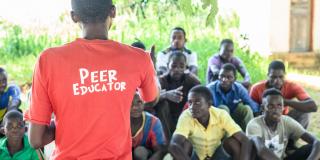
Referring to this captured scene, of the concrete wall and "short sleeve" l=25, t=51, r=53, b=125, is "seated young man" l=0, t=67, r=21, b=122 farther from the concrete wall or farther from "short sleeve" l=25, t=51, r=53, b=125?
the concrete wall

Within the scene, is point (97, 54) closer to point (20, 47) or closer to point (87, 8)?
point (87, 8)

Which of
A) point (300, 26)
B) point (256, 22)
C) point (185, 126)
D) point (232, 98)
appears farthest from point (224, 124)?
point (300, 26)

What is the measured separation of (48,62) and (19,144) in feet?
6.66

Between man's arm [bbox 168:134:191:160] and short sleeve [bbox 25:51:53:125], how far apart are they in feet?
6.52

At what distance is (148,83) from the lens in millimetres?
1548

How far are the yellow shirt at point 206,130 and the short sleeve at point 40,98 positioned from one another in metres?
2.10

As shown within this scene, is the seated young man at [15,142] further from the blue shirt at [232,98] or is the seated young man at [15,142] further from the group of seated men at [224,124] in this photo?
the blue shirt at [232,98]

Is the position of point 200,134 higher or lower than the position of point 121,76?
lower

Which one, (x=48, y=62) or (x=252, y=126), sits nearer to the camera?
(x=48, y=62)

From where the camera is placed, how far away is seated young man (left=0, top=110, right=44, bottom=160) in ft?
10.4

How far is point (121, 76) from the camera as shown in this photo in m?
1.44

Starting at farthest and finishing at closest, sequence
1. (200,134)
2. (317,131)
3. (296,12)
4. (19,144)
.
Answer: (296,12)
(317,131)
(200,134)
(19,144)

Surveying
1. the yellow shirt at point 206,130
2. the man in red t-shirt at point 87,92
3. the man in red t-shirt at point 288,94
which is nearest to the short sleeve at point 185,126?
the yellow shirt at point 206,130

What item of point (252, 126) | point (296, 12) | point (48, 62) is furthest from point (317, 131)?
point (48, 62)
